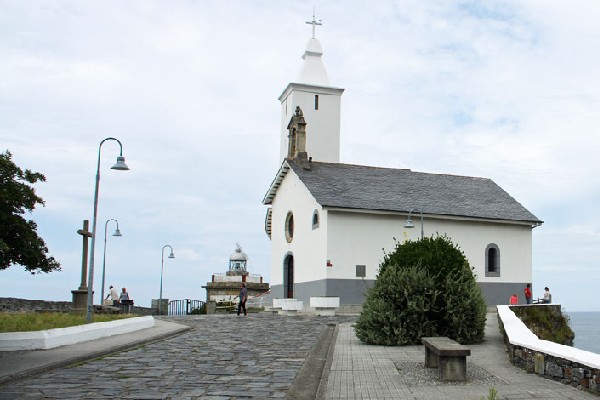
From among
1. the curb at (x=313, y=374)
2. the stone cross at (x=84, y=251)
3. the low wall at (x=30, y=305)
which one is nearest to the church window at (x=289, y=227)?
the low wall at (x=30, y=305)

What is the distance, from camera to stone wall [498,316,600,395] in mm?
9531

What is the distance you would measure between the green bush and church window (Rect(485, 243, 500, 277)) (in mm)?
20326

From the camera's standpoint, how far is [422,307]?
51.9 feet

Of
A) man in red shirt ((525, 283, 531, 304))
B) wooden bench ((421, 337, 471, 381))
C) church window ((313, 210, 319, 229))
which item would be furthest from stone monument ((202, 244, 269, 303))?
wooden bench ((421, 337, 471, 381))

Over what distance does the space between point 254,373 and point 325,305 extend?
19.5 m

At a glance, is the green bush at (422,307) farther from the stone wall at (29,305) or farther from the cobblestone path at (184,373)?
the stone wall at (29,305)

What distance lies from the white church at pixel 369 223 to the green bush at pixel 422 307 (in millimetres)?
14160

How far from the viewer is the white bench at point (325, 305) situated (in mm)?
31047

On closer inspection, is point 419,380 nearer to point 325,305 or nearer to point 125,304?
point 325,305

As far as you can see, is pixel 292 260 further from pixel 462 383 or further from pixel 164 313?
pixel 462 383

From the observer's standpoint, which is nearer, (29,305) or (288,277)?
(29,305)

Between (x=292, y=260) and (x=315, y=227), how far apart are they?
4.75 m

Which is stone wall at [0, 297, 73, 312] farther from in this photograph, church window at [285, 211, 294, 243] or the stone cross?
church window at [285, 211, 294, 243]

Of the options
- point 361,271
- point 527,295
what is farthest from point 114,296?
point 527,295
